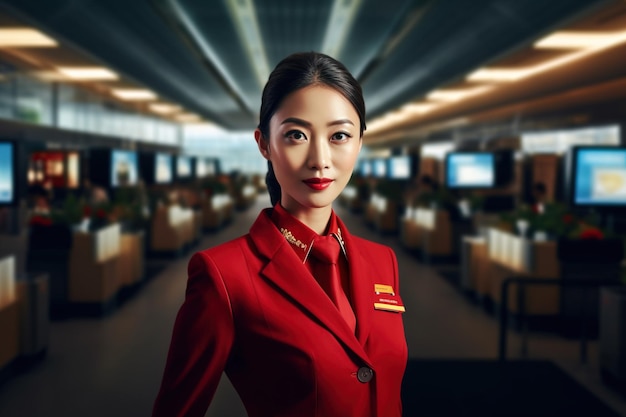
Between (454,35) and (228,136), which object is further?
(228,136)

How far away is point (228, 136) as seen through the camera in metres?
42.1

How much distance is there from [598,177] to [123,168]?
759 centimetres

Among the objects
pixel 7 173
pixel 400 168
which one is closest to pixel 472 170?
pixel 400 168

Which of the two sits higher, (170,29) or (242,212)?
(170,29)

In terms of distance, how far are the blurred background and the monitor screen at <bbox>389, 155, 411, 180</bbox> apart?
0.39ft

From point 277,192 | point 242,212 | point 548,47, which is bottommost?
point 242,212

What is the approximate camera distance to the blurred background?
15.8 ft

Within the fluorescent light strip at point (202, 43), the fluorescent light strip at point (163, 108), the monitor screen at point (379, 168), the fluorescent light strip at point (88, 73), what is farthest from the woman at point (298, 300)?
the fluorescent light strip at point (163, 108)

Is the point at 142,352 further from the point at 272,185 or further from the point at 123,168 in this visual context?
the point at 123,168

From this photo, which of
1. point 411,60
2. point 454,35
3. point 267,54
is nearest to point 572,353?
point 454,35

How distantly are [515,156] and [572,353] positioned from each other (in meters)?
6.76

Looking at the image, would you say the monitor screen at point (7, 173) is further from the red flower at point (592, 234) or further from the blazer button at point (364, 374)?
the blazer button at point (364, 374)

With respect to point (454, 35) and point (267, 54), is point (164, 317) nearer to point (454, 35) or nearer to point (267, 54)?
point (454, 35)

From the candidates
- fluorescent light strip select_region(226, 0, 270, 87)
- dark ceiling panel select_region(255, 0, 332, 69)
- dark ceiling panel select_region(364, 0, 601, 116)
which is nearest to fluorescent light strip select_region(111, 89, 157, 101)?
fluorescent light strip select_region(226, 0, 270, 87)
